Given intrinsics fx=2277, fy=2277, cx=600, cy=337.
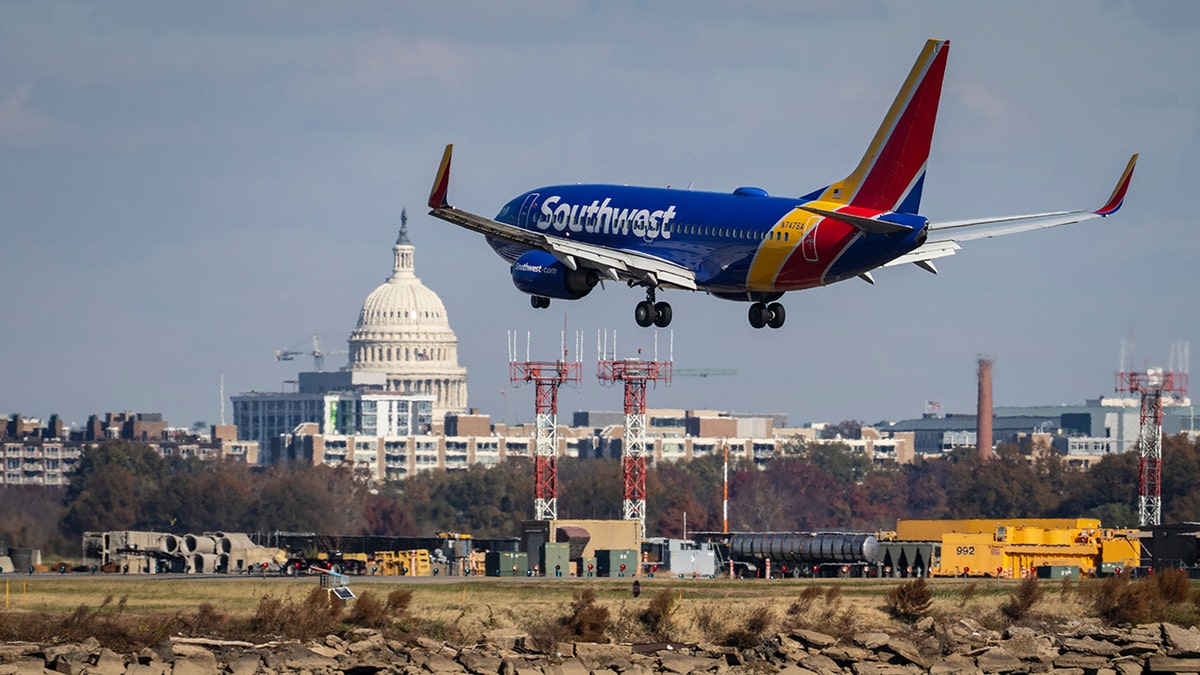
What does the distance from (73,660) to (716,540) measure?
7991cm

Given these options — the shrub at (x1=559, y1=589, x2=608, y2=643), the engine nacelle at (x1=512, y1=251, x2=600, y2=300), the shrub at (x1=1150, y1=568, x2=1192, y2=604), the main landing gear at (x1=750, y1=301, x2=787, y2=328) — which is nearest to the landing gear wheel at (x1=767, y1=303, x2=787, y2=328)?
the main landing gear at (x1=750, y1=301, x2=787, y2=328)

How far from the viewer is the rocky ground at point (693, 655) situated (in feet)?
250

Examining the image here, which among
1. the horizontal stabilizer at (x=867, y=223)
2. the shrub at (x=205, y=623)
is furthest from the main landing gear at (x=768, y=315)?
the shrub at (x=205, y=623)

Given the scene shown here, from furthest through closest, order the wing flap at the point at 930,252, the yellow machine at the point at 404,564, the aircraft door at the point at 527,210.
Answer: the yellow machine at the point at 404,564, the aircraft door at the point at 527,210, the wing flap at the point at 930,252

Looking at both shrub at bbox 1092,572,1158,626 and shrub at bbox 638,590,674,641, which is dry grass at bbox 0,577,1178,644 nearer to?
shrub at bbox 638,590,674,641

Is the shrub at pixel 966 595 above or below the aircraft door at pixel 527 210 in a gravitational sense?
below

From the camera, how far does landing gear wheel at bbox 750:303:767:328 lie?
88.1m

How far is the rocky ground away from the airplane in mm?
13239

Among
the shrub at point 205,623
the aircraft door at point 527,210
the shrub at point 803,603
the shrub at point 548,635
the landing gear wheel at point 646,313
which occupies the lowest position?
the shrub at point 548,635

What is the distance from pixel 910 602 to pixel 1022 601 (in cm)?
495

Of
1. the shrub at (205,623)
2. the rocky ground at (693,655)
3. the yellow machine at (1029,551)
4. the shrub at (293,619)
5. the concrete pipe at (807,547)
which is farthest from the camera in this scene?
the concrete pipe at (807,547)

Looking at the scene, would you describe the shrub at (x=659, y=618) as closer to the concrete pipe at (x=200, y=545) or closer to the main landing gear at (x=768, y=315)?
the main landing gear at (x=768, y=315)

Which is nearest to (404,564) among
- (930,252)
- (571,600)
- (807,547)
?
(807,547)

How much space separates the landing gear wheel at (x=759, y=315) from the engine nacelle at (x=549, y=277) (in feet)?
20.4
